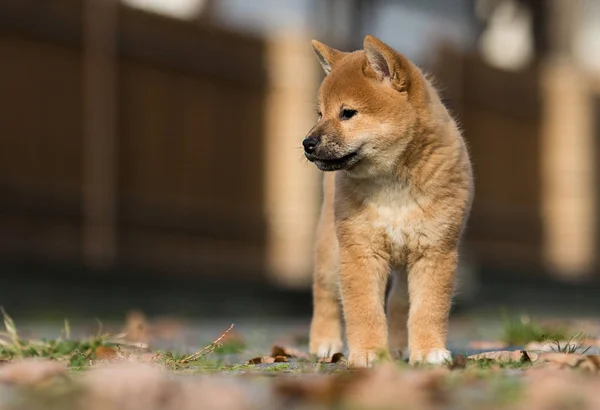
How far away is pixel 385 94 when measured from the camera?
3.71 m

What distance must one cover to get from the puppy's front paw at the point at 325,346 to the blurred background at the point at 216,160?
3002 mm

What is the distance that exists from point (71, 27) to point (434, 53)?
5299 millimetres

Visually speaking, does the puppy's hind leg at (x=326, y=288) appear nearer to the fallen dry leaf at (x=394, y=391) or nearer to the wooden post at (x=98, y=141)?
the fallen dry leaf at (x=394, y=391)

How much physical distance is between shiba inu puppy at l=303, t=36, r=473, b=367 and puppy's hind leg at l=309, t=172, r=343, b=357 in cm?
39

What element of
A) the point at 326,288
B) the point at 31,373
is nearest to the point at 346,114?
the point at 326,288

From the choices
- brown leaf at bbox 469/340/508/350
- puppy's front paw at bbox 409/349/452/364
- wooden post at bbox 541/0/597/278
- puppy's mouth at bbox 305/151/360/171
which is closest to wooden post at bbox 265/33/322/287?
wooden post at bbox 541/0/597/278

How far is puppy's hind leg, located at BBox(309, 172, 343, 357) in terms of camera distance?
163 inches

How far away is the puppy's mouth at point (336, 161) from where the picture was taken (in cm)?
362

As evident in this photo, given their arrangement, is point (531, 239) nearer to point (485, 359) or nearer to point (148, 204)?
point (148, 204)

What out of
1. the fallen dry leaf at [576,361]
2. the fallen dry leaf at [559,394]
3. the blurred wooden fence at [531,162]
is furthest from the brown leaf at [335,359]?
the blurred wooden fence at [531,162]

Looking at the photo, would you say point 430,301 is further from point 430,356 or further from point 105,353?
point 105,353

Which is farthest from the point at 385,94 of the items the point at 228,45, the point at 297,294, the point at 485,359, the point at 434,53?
the point at 434,53

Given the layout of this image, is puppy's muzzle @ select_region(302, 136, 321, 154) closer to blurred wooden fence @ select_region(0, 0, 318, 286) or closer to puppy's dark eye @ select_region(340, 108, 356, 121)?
puppy's dark eye @ select_region(340, 108, 356, 121)

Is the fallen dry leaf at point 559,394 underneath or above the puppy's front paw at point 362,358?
above
